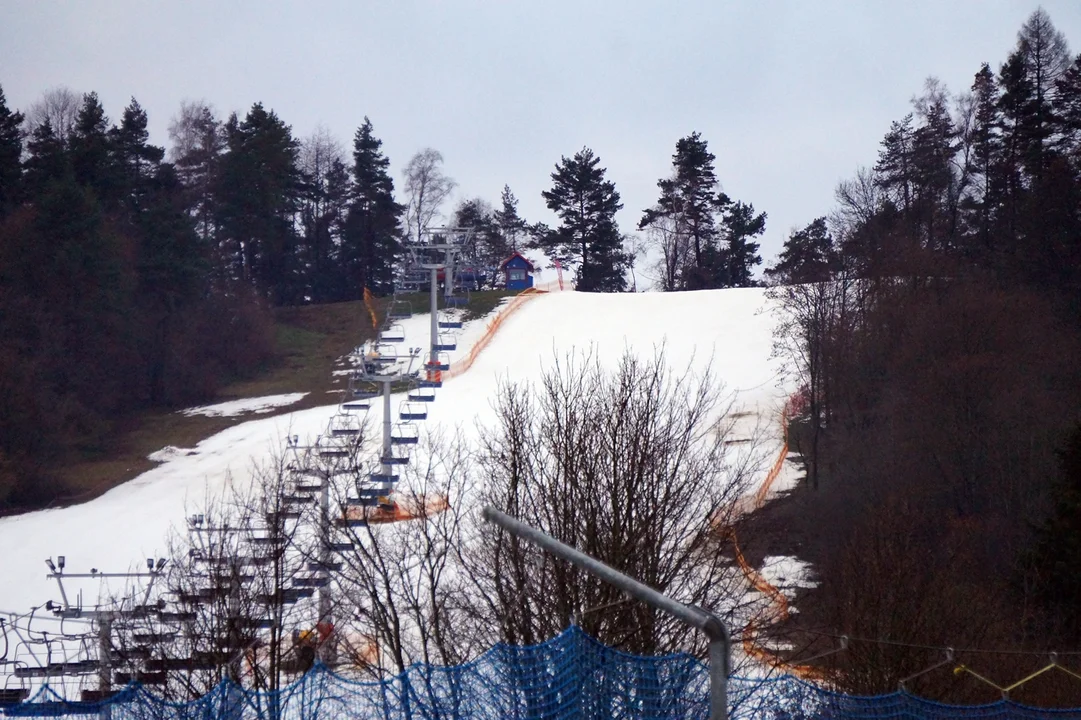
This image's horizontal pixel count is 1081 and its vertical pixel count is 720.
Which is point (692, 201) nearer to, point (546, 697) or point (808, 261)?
point (808, 261)


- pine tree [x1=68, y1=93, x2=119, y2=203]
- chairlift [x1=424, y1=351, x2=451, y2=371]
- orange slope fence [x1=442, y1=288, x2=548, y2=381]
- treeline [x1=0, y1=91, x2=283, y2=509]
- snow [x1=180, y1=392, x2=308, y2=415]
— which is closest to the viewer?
treeline [x1=0, y1=91, x2=283, y2=509]

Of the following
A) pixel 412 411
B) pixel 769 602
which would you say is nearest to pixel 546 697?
pixel 769 602

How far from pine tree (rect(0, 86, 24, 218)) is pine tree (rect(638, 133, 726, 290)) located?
37054 millimetres

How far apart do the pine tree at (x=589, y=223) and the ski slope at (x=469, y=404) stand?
12918 millimetres

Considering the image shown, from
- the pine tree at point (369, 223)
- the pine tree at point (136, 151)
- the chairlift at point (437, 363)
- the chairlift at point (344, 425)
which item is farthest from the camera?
the pine tree at point (369, 223)

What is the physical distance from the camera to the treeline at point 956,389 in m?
14.6

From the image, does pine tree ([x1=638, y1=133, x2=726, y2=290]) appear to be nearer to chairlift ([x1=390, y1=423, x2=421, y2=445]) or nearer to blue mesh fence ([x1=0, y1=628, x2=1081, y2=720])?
chairlift ([x1=390, y1=423, x2=421, y2=445])

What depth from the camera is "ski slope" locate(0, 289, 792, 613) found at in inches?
1007

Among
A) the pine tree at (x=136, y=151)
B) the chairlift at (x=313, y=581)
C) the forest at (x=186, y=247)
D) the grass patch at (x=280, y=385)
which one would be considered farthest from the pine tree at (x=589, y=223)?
the chairlift at (x=313, y=581)

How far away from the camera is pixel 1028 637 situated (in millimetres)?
17156

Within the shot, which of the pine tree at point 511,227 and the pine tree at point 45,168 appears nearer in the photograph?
the pine tree at point 45,168

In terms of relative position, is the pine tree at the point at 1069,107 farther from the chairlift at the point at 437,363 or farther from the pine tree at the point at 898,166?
the chairlift at the point at 437,363

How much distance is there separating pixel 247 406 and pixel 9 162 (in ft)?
49.1

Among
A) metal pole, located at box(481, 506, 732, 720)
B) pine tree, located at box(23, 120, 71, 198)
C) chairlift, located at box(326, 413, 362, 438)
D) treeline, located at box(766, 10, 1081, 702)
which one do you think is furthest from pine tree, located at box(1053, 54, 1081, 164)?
metal pole, located at box(481, 506, 732, 720)
